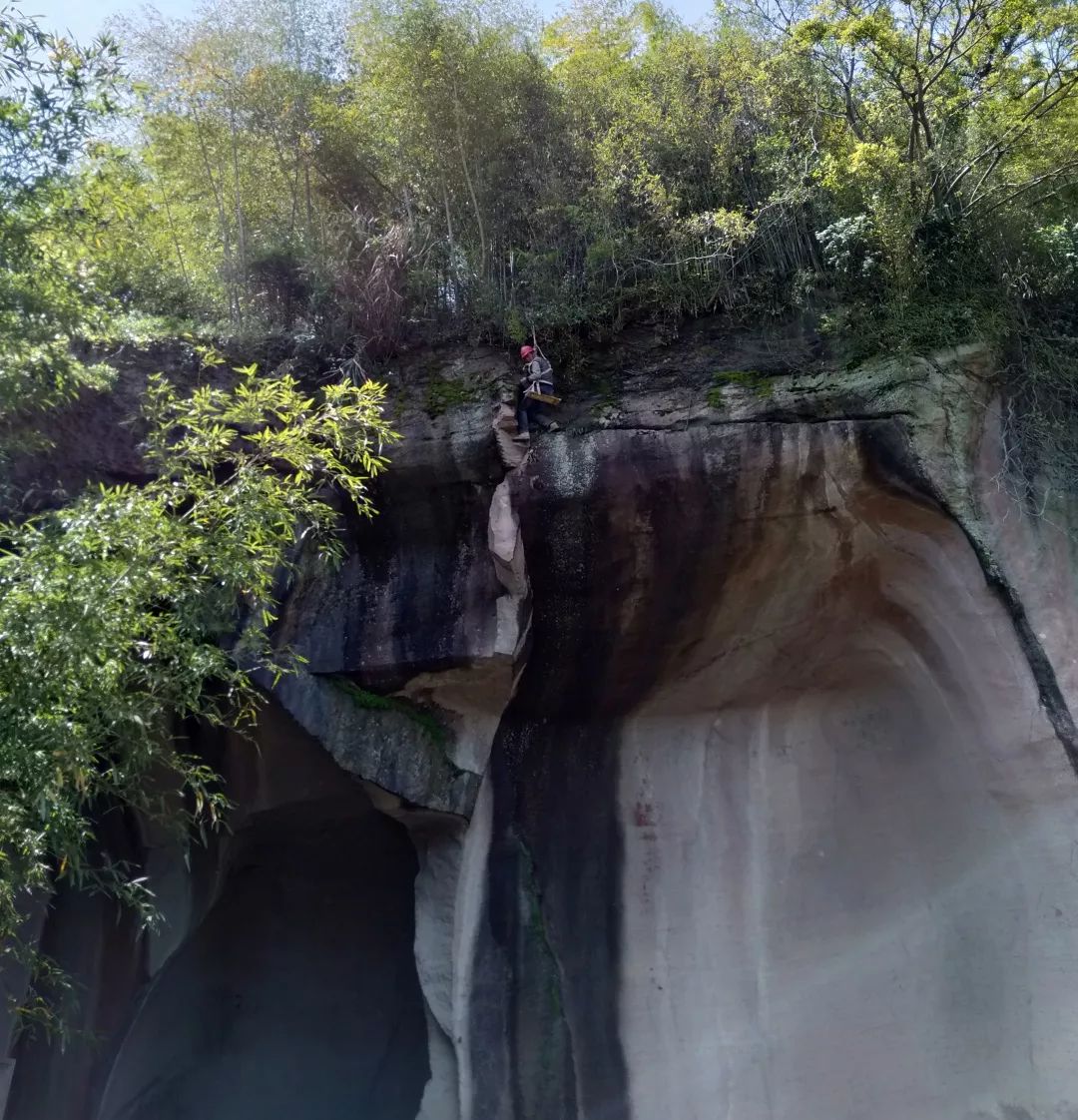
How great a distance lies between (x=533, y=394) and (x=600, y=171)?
274 cm

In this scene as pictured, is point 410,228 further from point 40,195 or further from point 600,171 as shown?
point 40,195

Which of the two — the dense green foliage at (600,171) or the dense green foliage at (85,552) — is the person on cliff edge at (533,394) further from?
the dense green foliage at (85,552)

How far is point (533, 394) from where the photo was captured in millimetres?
7172

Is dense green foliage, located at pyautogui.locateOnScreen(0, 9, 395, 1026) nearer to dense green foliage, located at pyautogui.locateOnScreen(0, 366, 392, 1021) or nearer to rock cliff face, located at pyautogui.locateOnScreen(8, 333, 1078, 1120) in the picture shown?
dense green foliage, located at pyautogui.locateOnScreen(0, 366, 392, 1021)

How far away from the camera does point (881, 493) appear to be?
264 inches

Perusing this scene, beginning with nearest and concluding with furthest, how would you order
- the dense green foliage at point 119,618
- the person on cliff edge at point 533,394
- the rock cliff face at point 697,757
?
the dense green foliage at point 119,618, the rock cliff face at point 697,757, the person on cliff edge at point 533,394

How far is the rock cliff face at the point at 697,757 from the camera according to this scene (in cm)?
644

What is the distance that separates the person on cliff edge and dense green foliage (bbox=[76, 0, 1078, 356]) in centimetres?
59

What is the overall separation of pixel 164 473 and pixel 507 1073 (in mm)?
4645

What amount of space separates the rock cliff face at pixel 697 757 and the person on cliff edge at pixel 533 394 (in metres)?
0.23

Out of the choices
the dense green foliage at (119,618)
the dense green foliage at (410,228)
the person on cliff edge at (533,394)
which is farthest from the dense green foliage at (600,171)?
the dense green foliage at (119,618)

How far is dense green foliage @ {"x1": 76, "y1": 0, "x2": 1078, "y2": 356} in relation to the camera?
719cm

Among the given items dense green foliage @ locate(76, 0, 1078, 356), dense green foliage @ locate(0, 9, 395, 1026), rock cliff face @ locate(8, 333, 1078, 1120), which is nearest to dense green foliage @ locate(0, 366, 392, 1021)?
dense green foliage @ locate(0, 9, 395, 1026)

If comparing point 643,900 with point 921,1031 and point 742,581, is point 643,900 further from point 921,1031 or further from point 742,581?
point 742,581
